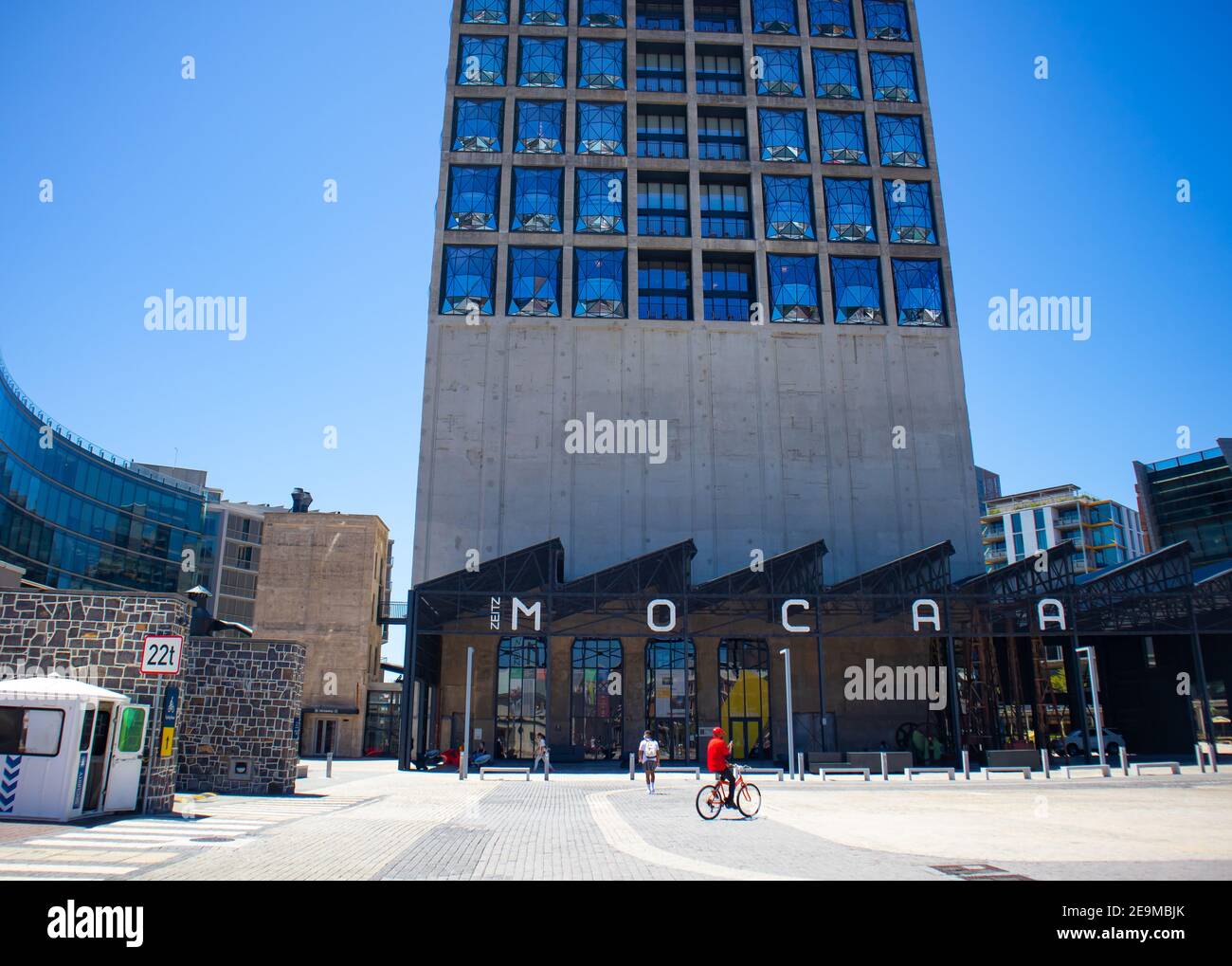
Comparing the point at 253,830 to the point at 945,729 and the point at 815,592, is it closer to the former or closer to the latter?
the point at 815,592

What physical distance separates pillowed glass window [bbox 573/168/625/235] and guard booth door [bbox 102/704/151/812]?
155 ft

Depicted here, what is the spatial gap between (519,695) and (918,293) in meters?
38.1

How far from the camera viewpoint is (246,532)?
8750 cm

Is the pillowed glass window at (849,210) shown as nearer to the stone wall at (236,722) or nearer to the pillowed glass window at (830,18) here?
the pillowed glass window at (830,18)

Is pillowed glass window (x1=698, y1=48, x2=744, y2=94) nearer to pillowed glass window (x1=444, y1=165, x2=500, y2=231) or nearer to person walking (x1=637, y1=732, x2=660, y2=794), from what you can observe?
pillowed glass window (x1=444, y1=165, x2=500, y2=231)

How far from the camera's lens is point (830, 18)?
65.3 m

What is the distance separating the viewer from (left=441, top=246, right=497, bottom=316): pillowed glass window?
5609 centimetres

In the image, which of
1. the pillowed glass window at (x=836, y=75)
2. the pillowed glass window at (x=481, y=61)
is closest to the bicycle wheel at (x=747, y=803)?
the pillowed glass window at (x=481, y=61)

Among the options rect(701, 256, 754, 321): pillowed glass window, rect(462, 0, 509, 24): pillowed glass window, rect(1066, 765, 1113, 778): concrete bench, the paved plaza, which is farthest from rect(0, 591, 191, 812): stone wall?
rect(462, 0, 509, 24): pillowed glass window

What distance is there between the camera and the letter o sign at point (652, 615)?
1631 inches

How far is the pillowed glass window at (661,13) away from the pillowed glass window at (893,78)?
1507cm
